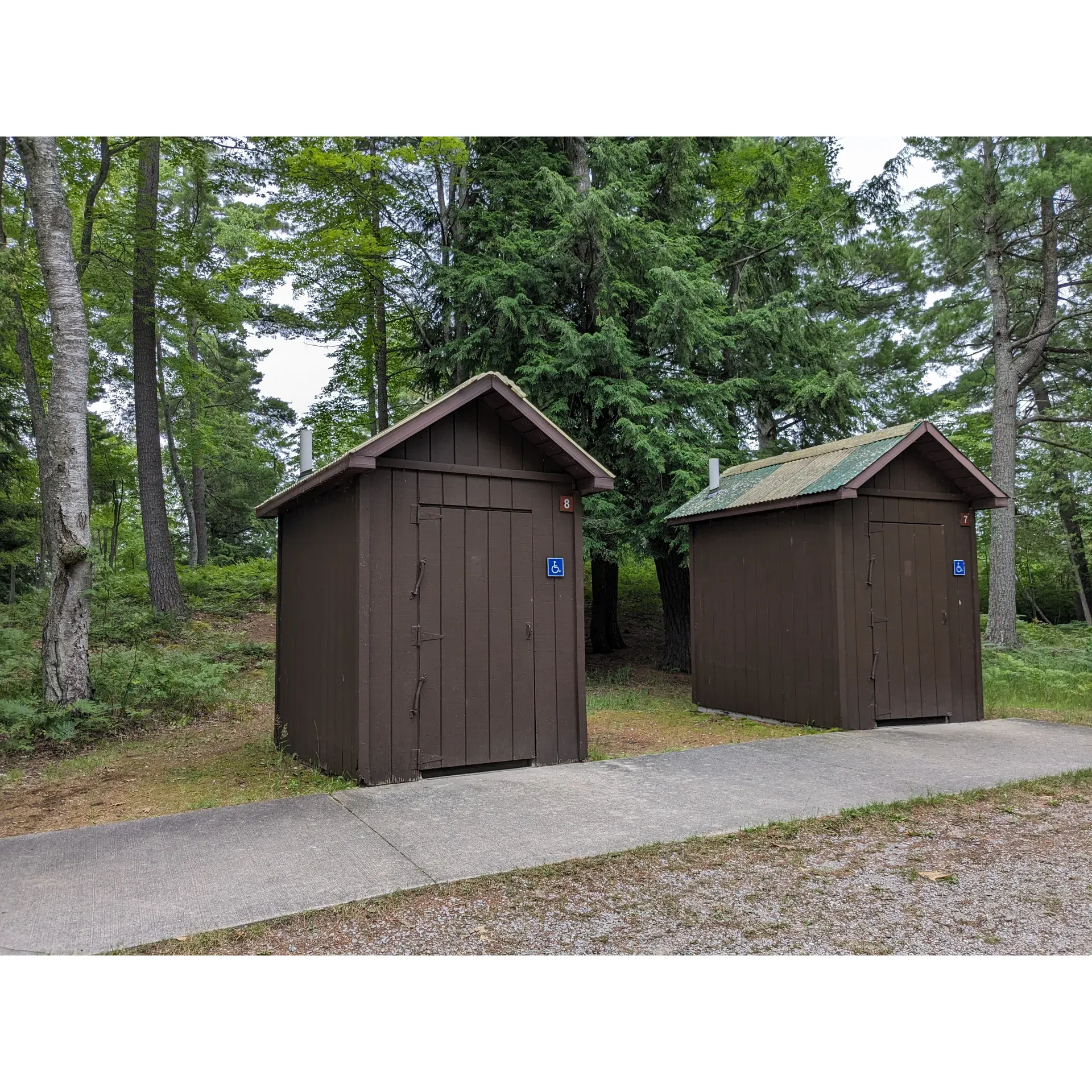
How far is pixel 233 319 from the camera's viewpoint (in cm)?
1530

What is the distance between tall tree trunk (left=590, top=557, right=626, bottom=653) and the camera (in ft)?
51.8

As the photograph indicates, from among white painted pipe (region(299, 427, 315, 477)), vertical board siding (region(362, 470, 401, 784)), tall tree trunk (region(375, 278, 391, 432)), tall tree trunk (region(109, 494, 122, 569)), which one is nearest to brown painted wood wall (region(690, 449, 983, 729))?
vertical board siding (region(362, 470, 401, 784))

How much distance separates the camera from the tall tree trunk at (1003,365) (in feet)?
46.3

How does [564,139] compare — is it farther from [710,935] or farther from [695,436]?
[710,935]

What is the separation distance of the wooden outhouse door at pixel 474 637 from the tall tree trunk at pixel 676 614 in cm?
747

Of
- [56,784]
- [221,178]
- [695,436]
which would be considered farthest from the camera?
[221,178]

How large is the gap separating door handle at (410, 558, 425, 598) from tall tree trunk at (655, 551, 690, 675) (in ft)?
26.4

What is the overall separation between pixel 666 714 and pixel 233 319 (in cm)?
1122

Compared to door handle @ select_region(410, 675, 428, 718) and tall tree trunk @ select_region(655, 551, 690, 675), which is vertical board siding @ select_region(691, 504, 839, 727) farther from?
door handle @ select_region(410, 675, 428, 718)

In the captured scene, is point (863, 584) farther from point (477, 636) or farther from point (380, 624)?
point (380, 624)

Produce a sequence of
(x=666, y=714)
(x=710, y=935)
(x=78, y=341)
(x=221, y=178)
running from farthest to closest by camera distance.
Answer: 1. (x=221, y=178)
2. (x=666, y=714)
3. (x=78, y=341)
4. (x=710, y=935)

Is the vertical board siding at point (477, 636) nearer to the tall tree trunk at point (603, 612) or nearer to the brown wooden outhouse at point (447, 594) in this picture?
Result: the brown wooden outhouse at point (447, 594)
